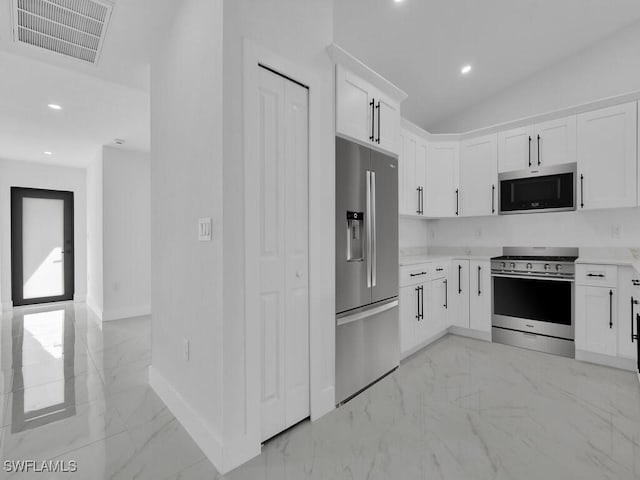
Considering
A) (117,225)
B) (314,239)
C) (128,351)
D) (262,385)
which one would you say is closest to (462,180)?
(314,239)

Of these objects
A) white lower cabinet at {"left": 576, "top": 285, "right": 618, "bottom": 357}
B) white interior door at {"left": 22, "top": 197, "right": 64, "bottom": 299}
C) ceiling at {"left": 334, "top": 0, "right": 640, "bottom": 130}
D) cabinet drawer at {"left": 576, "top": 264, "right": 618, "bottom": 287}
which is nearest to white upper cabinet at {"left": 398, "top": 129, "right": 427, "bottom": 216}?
ceiling at {"left": 334, "top": 0, "right": 640, "bottom": 130}

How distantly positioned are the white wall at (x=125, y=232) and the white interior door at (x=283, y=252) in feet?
13.1

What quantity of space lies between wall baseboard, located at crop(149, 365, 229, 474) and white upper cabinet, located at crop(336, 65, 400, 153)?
6.49 ft

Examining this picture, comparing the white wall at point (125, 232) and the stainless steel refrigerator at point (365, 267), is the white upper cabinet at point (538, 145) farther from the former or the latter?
the white wall at point (125, 232)

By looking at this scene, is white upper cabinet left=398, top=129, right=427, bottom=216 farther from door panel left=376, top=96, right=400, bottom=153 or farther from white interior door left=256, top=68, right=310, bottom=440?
white interior door left=256, top=68, right=310, bottom=440

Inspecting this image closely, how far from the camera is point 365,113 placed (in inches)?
95.9

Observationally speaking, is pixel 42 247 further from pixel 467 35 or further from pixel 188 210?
pixel 467 35

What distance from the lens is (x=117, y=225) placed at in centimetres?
486

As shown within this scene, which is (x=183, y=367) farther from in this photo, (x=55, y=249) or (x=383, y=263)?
(x=55, y=249)

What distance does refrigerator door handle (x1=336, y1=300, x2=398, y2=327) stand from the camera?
221 centimetres

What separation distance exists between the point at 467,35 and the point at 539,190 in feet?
5.85

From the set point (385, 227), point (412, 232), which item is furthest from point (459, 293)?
point (385, 227)

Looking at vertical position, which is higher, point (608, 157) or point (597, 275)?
point (608, 157)

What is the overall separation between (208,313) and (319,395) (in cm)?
93
